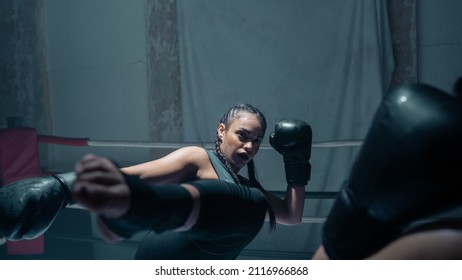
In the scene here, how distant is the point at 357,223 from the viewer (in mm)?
651

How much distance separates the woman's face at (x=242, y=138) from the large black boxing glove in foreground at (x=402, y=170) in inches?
17.6

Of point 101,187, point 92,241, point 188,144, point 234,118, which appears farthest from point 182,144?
point 101,187

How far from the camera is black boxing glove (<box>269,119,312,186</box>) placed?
1160 mm

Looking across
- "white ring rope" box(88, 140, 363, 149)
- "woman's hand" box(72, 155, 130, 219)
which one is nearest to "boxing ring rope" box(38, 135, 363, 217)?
"white ring rope" box(88, 140, 363, 149)

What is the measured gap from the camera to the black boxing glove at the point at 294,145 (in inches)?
45.7

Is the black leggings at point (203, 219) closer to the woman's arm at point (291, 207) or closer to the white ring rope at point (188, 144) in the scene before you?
the woman's arm at point (291, 207)

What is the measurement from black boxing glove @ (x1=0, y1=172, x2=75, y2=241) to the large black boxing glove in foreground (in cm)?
63

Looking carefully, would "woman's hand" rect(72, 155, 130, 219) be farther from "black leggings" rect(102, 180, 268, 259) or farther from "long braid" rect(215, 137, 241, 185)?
"long braid" rect(215, 137, 241, 185)

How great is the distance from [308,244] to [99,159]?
66.7 inches

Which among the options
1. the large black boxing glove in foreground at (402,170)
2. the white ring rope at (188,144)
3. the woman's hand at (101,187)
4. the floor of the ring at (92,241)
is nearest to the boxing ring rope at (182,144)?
the white ring rope at (188,144)

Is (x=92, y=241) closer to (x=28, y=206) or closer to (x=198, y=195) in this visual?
(x=28, y=206)

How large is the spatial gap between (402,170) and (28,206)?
73cm
